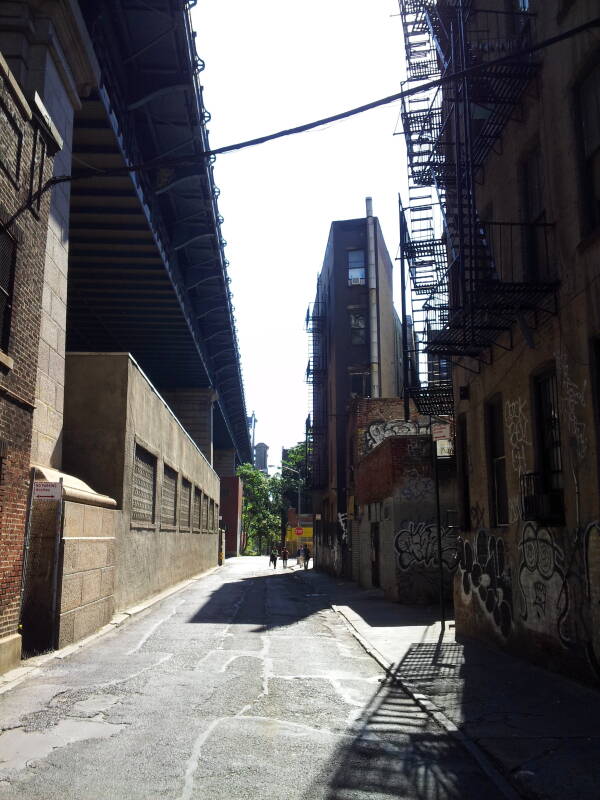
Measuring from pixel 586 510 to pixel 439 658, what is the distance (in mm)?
3701

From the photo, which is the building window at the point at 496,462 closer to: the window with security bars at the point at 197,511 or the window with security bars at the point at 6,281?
the window with security bars at the point at 6,281

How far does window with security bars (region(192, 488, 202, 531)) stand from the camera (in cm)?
3719

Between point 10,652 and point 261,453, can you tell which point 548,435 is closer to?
point 10,652

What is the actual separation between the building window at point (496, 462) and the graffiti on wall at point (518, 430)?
605 mm

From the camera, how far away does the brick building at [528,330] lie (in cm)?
903

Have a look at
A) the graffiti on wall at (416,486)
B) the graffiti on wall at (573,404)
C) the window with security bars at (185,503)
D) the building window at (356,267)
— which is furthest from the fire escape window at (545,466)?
the building window at (356,267)

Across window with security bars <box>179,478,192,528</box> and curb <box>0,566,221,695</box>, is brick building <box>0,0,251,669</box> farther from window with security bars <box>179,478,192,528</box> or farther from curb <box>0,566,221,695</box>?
curb <box>0,566,221,695</box>

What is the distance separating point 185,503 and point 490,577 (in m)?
22.4

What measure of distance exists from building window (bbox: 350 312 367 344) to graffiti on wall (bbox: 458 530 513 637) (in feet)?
90.7

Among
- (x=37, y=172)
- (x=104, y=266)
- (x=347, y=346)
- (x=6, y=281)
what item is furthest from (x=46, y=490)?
(x=347, y=346)

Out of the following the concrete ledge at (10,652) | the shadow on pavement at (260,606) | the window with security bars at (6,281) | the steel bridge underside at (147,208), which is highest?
the steel bridge underside at (147,208)

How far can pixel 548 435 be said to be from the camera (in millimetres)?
10398

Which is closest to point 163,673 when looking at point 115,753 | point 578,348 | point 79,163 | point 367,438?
point 115,753

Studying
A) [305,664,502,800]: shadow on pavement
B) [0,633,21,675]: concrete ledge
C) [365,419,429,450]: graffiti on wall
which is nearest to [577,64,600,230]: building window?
[305,664,502,800]: shadow on pavement
